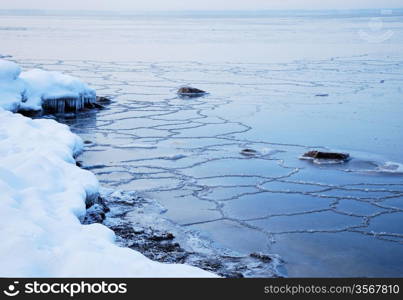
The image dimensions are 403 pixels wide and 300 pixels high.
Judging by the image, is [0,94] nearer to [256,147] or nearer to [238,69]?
[256,147]

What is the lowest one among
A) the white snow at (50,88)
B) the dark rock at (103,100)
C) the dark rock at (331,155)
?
the dark rock at (103,100)

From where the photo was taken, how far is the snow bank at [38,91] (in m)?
12.3

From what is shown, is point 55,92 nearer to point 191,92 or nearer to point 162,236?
point 191,92

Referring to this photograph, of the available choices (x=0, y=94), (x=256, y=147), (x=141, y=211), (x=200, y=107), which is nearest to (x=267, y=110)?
(x=200, y=107)

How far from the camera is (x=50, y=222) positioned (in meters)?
4.94

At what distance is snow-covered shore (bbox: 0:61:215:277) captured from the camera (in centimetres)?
402

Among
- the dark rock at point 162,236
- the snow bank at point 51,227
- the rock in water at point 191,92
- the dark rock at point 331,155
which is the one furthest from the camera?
the rock in water at point 191,92

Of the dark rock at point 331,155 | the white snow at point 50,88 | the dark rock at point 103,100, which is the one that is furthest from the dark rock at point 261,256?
the dark rock at point 103,100

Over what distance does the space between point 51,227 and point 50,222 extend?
0.11 m

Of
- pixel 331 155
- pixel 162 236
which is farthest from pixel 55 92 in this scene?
pixel 162 236

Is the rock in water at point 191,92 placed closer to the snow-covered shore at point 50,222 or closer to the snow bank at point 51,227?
the snow-covered shore at point 50,222

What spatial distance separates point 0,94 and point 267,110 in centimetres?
624

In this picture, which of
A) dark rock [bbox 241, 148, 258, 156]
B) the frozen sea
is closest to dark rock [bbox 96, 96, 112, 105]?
the frozen sea

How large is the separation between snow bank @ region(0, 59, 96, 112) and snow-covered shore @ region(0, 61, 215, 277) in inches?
149
